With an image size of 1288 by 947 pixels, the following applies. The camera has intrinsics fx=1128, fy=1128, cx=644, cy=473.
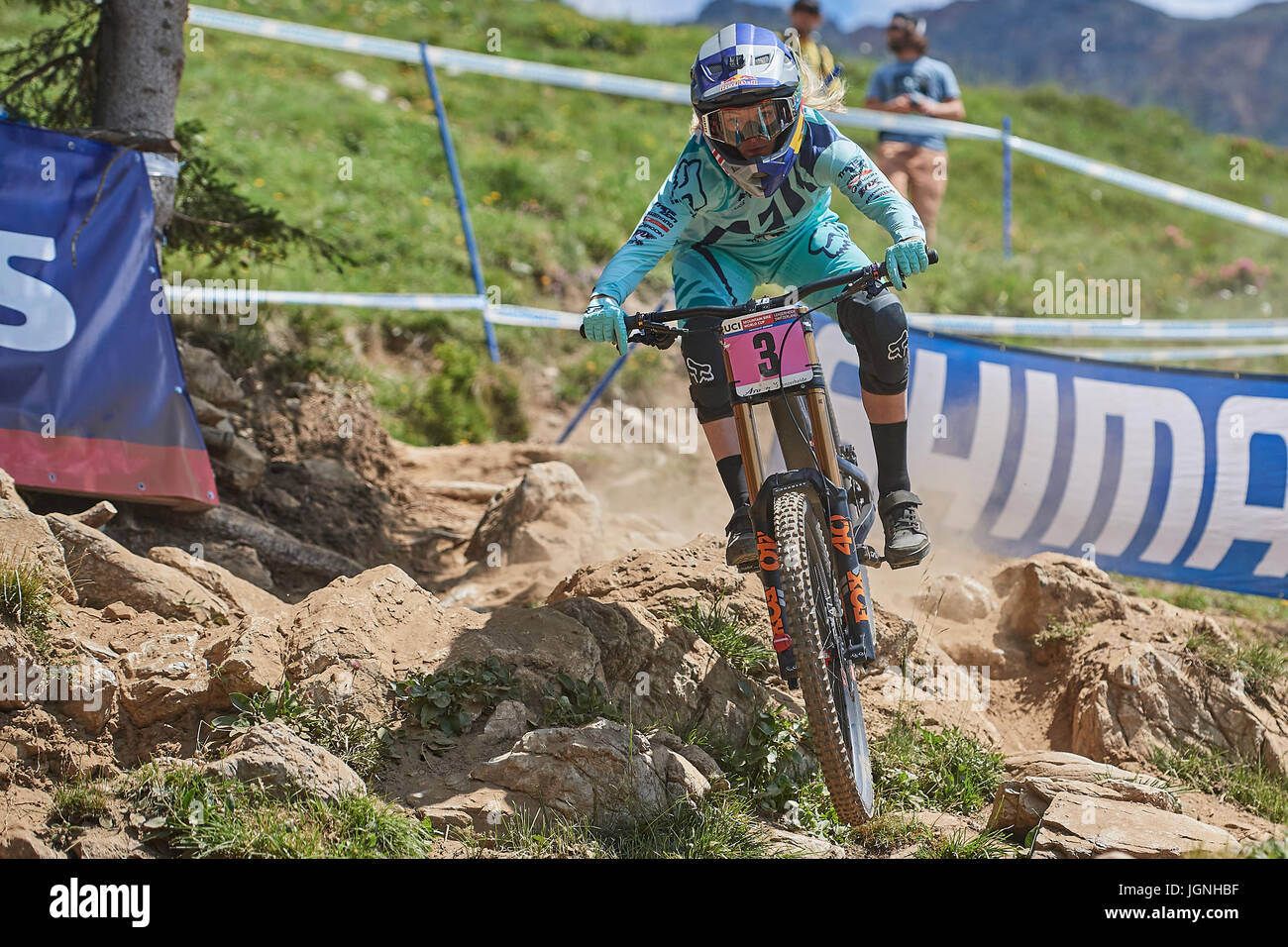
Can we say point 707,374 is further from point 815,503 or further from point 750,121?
point 750,121

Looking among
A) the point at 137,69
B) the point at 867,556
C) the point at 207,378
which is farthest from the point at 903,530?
the point at 137,69

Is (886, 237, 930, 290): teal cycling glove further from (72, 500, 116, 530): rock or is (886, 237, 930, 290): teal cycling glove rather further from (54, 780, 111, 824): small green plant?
(72, 500, 116, 530): rock

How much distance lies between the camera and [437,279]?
34.4 ft

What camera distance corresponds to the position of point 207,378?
661cm

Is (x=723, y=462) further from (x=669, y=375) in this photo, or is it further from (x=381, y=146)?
(x=381, y=146)

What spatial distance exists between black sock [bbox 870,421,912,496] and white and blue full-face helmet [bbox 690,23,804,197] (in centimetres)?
109

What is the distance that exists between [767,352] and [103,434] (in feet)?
10.4

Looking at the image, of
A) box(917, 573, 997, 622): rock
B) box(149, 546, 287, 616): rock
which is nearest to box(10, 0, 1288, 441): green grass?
box(149, 546, 287, 616): rock

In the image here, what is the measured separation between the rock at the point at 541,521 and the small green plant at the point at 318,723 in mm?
2556

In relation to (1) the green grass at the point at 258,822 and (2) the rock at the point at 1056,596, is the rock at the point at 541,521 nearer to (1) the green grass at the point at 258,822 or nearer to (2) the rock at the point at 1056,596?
(2) the rock at the point at 1056,596

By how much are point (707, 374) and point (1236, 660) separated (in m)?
3.22

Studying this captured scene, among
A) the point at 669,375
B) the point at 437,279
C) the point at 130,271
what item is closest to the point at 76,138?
the point at 130,271

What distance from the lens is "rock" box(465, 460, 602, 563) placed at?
6531 mm

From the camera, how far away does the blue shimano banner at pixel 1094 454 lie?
269 inches
